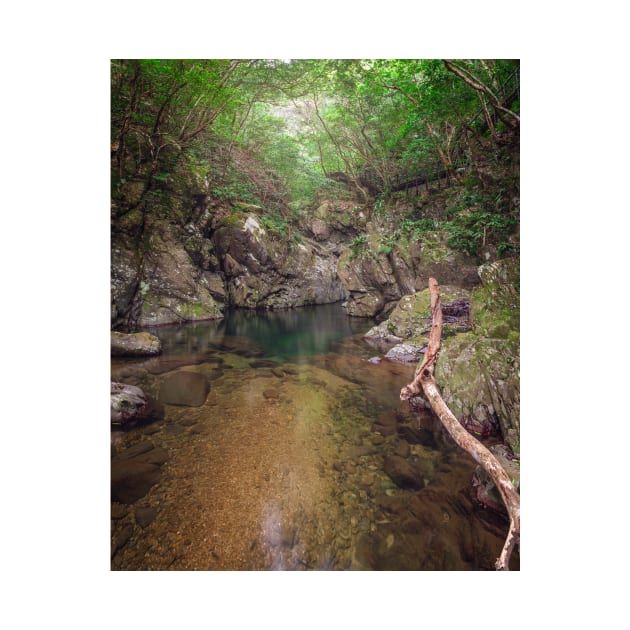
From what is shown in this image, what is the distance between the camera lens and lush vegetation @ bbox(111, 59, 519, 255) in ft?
9.53

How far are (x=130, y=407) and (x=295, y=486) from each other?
2.11 m

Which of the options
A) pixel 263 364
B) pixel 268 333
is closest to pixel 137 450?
pixel 263 364

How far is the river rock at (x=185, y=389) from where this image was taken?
369 cm

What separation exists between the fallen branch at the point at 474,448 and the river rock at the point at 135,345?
4904mm

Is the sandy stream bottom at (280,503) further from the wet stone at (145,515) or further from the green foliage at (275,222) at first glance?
the green foliage at (275,222)

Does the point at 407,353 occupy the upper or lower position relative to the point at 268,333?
lower

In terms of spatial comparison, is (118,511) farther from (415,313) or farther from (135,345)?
(415,313)

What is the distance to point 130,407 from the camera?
3.09 metres

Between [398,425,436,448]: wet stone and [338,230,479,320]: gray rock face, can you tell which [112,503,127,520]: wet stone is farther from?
[338,230,479,320]: gray rock face

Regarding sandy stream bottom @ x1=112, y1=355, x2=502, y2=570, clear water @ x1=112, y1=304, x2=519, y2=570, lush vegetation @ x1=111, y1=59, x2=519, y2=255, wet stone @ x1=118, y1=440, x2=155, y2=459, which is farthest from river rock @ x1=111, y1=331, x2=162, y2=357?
wet stone @ x1=118, y1=440, x2=155, y2=459

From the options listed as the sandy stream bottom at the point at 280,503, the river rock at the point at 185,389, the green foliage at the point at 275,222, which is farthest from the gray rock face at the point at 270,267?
the sandy stream bottom at the point at 280,503

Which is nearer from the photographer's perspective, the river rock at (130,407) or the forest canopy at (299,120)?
the forest canopy at (299,120)

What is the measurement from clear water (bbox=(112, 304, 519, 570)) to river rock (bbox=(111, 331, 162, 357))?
3.73ft

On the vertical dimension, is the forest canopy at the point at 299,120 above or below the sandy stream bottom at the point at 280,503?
above
